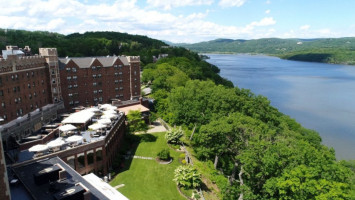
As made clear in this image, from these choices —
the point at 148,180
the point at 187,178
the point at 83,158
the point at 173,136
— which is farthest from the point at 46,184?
the point at 173,136

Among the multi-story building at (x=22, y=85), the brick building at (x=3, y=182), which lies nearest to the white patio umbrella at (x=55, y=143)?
the brick building at (x=3, y=182)

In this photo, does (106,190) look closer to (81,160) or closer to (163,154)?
(81,160)

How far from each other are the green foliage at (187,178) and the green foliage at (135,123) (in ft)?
63.8

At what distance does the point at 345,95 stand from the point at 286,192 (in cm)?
12317

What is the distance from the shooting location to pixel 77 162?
4056cm

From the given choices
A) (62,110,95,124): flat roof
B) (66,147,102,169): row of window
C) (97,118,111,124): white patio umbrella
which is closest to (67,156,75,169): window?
(66,147,102,169): row of window

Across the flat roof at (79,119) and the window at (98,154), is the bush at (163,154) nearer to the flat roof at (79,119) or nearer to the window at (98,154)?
the window at (98,154)

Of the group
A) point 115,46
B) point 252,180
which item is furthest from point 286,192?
point 115,46

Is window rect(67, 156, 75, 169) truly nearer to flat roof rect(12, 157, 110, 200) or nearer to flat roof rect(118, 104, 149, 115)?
flat roof rect(12, 157, 110, 200)

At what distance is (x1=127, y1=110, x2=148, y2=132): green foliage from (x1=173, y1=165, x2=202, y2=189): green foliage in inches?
766

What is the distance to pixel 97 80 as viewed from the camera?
2987 inches

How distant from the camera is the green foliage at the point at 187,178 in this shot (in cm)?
4231

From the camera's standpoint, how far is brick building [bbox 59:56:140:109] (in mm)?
70375

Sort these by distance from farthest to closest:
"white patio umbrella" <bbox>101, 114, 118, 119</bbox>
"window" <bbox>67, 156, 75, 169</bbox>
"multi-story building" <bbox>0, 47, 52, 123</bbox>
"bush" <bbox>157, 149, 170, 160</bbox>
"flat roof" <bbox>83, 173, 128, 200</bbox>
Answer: "white patio umbrella" <bbox>101, 114, 118, 119</bbox> → "bush" <bbox>157, 149, 170, 160</bbox> → "multi-story building" <bbox>0, 47, 52, 123</bbox> → "window" <bbox>67, 156, 75, 169</bbox> → "flat roof" <bbox>83, 173, 128, 200</bbox>
